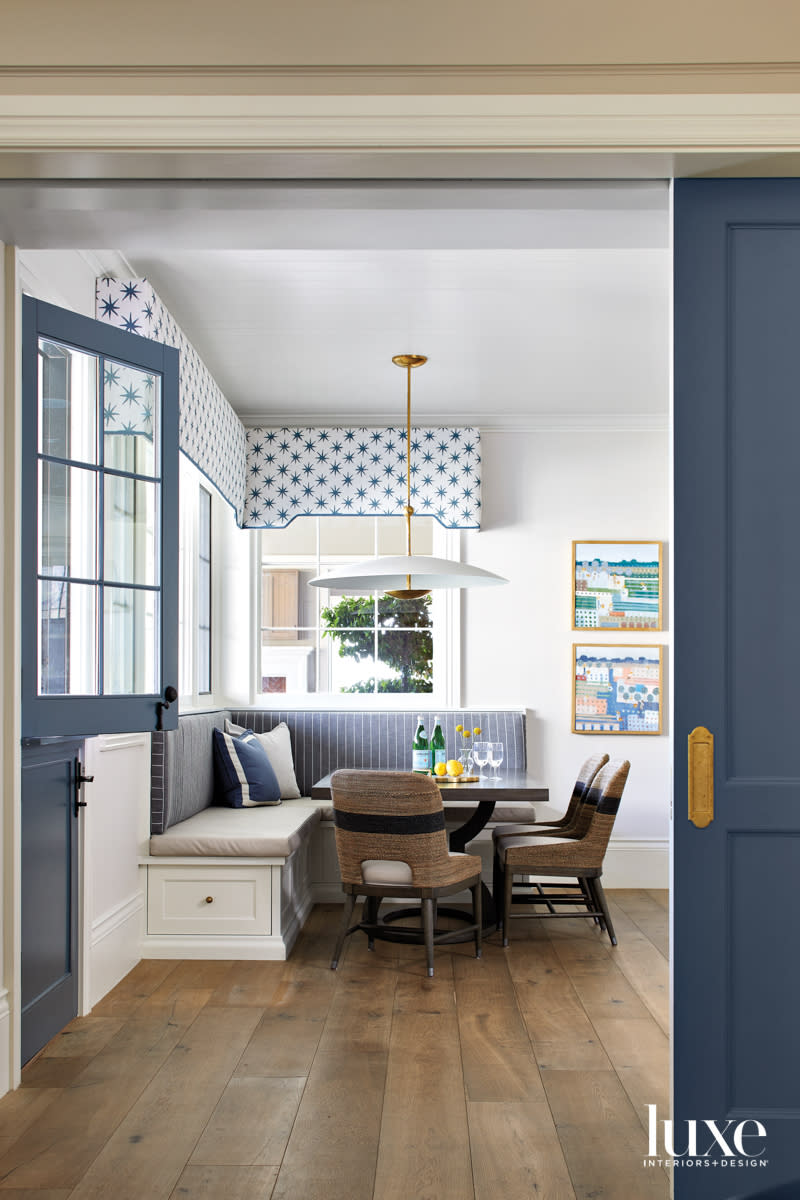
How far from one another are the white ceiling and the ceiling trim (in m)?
0.15

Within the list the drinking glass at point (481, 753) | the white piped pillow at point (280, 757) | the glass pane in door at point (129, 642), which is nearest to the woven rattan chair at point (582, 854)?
the drinking glass at point (481, 753)

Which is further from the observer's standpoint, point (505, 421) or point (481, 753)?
point (505, 421)

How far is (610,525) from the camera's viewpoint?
20.1 feet

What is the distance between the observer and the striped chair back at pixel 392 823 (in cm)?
397

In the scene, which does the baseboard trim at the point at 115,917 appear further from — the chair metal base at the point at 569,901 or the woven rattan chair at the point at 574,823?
the woven rattan chair at the point at 574,823

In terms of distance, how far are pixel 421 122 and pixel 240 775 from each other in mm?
3884

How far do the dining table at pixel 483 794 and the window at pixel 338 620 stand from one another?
1.29 meters

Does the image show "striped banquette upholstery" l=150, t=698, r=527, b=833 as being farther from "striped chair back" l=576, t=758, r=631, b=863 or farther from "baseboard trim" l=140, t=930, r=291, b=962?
"baseboard trim" l=140, t=930, r=291, b=962

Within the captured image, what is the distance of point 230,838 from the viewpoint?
173 inches

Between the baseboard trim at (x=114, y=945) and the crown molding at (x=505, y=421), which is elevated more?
the crown molding at (x=505, y=421)

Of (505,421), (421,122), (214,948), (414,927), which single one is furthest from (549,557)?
(421,122)

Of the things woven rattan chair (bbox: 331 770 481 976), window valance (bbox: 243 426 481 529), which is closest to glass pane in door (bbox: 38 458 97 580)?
woven rattan chair (bbox: 331 770 481 976)

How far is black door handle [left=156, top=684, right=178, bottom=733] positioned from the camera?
3273 millimetres

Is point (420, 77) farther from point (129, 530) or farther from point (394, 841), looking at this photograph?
point (394, 841)
